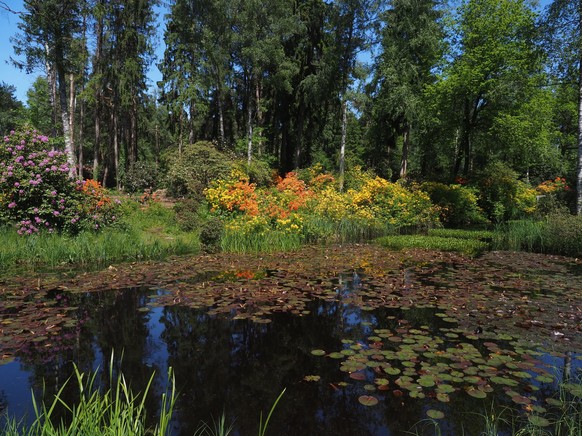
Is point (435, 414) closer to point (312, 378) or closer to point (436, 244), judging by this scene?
point (312, 378)

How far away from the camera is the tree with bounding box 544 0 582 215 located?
45.7 ft

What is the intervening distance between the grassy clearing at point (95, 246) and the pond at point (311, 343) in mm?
1011

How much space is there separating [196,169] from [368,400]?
14782mm

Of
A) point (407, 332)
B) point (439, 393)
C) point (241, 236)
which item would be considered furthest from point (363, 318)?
point (241, 236)

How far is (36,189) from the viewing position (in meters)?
10.1

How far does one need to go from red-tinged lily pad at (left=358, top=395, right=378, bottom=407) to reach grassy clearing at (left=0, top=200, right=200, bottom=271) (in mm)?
8013

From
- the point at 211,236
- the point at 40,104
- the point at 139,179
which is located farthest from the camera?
the point at 40,104

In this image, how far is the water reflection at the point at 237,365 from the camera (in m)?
3.40

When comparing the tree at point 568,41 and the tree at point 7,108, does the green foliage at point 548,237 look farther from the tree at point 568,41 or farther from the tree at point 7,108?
the tree at point 7,108

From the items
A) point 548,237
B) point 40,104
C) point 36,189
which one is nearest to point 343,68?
point 548,237

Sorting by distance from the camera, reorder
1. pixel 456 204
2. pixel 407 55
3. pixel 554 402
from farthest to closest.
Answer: pixel 407 55
pixel 456 204
pixel 554 402

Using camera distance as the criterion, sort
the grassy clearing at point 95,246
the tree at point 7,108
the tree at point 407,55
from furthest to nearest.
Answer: the tree at point 7,108 < the tree at point 407,55 < the grassy clearing at point 95,246

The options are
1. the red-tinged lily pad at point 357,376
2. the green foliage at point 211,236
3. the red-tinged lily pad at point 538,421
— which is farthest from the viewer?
the green foliage at point 211,236

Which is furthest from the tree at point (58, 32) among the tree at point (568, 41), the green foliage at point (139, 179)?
the tree at point (568, 41)
